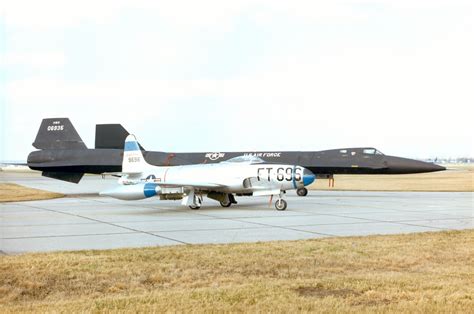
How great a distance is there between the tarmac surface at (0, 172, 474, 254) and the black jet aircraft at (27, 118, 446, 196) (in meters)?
6.97

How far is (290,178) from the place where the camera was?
17.6 metres

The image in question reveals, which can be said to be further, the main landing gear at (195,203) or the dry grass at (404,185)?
the dry grass at (404,185)

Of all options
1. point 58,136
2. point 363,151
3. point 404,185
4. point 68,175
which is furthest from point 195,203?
point 404,185

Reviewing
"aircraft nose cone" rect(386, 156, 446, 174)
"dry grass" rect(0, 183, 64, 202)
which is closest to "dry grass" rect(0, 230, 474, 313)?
"dry grass" rect(0, 183, 64, 202)

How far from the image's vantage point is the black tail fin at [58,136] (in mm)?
31000

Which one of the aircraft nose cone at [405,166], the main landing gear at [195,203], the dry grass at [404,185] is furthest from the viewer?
the dry grass at [404,185]

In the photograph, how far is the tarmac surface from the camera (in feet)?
35.1

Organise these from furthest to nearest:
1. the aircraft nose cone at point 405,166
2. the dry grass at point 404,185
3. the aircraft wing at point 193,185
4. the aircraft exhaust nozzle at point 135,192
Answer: the dry grass at point 404,185
the aircraft nose cone at point 405,166
the aircraft wing at point 193,185
the aircraft exhaust nozzle at point 135,192

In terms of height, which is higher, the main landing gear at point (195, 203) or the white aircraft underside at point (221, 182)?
the white aircraft underside at point (221, 182)

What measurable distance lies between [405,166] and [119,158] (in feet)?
44.9

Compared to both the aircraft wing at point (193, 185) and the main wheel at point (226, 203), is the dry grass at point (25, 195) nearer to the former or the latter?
the aircraft wing at point (193, 185)

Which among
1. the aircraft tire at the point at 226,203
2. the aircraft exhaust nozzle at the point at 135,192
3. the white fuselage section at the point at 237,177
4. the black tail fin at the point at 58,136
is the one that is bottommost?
the aircraft tire at the point at 226,203

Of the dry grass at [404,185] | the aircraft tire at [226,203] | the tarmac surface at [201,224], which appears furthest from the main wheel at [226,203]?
the dry grass at [404,185]

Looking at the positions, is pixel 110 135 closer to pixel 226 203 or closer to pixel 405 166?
pixel 226 203
